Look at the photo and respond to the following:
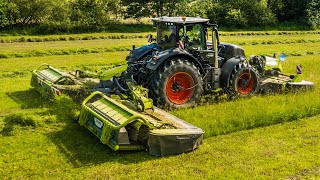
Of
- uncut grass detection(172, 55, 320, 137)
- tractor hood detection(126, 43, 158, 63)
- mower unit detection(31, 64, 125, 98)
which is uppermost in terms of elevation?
tractor hood detection(126, 43, 158, 63)

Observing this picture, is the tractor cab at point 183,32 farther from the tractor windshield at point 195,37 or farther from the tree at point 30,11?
the tree at point 30,11

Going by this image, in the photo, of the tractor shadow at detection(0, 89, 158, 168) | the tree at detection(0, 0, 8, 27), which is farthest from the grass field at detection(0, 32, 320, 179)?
the tree at detection(0, 0, 8, 27)

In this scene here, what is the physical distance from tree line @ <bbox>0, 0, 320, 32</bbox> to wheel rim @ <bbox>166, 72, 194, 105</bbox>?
2125cm

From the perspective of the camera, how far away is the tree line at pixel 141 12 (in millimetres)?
29820

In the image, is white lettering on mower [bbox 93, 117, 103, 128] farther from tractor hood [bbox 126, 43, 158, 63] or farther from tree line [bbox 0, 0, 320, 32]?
tree line [bbox 0, 0, 320, 32]

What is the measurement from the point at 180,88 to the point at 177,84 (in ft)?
0.42

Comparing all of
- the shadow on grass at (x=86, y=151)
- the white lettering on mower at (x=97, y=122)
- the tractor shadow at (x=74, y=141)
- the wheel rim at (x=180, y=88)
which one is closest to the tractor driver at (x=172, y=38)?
the wheel rim at (x=180, y=88)

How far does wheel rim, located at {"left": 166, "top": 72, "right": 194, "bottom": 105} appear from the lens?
1014 centimetres

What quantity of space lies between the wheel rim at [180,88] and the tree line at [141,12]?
2125cm

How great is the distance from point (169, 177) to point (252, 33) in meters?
29.0

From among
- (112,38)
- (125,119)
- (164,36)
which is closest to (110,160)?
(125,119)

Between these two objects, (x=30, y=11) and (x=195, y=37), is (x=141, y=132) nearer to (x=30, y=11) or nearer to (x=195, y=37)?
(x=195, y=37)

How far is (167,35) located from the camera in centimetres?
1098

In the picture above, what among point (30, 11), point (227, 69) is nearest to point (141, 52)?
point (227, 69)
